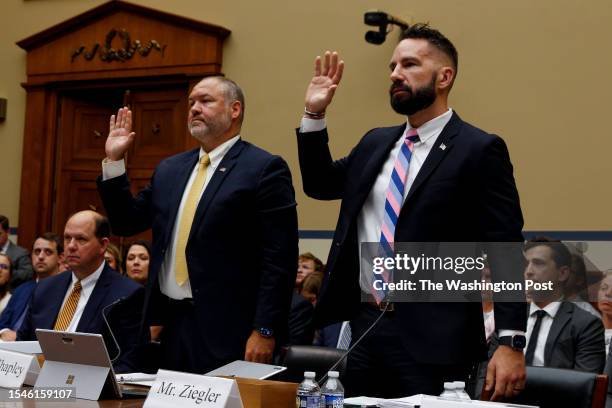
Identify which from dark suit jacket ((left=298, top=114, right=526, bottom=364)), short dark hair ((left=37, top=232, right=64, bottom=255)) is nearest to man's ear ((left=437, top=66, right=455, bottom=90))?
dark suit jacket ((left=298, top=114, right=526, bottom=364))

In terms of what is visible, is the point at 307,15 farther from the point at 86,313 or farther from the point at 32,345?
the point at 32,345

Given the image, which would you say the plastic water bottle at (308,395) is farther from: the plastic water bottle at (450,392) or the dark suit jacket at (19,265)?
the dark suit jacket at (19,265)

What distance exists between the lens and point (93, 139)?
7.80m

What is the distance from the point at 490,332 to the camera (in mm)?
4055

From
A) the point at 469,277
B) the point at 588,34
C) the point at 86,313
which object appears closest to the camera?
the point at 469,277

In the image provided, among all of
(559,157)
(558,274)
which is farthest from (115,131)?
(559,157)

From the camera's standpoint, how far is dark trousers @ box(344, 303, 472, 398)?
7.85 feet

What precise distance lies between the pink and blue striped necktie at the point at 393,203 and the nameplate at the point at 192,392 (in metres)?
0.74

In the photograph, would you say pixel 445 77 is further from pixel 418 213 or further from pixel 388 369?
pixel 388 369

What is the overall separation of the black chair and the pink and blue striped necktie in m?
0.60

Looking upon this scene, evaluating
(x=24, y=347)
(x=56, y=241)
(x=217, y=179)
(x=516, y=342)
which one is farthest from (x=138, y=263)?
(x=516, y=342)

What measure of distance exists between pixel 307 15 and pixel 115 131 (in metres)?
3.84

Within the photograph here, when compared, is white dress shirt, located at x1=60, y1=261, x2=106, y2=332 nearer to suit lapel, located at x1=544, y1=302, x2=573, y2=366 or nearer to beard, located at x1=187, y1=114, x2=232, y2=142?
beard, located at x1=187, y1=114, x2=232, y2=142

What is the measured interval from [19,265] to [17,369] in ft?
15.3
